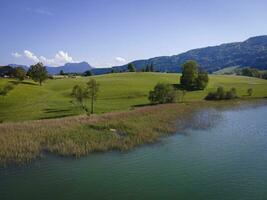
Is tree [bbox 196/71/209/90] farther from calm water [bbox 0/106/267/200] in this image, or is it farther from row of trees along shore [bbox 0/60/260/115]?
calm water [bbox 0/106/267/200]

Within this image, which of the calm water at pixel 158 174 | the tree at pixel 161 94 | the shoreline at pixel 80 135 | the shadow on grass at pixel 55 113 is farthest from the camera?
the tree at pixel 161 94

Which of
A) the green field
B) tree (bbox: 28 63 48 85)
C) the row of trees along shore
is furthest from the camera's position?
tree (bbox: 28 63 48 85)

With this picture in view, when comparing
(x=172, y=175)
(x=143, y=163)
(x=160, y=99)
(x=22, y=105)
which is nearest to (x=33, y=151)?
(x=143, y=163)

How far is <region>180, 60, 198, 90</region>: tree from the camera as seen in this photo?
134500 millimetres

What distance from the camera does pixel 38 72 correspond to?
128 m

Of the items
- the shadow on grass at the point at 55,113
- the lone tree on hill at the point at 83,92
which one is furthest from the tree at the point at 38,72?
the shadow on grass at the point at 55,113

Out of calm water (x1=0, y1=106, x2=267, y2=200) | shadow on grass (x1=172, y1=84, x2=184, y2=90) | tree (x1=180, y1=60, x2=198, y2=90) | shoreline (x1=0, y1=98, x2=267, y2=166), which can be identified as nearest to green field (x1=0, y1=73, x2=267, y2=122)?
tree (x1=180, y1=60, x2=198, y2=90)

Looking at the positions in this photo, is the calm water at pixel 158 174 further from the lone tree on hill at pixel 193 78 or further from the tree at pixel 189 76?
the tree at pixel 189 76

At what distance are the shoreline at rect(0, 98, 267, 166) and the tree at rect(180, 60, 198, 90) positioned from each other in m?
70.5

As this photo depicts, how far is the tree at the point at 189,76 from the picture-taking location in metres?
134

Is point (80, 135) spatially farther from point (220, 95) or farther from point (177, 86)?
point (177, 86)

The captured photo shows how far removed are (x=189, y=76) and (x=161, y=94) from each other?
1556 inches

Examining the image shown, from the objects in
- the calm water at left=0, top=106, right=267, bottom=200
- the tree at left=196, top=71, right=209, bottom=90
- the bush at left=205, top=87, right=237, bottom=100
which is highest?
the tree at left=196, top=71, right=209, bottom=90

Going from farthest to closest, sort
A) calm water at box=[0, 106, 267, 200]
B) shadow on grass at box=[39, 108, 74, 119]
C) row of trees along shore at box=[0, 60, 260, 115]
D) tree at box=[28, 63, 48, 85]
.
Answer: tree at box=[28, 63, 48, 85]
row of trees along shore at box=[0, 60, 260, 115]
shadow on grass at box=[39, 108, 74, 119]
calm water at box=[0, 106, 267, 200]
